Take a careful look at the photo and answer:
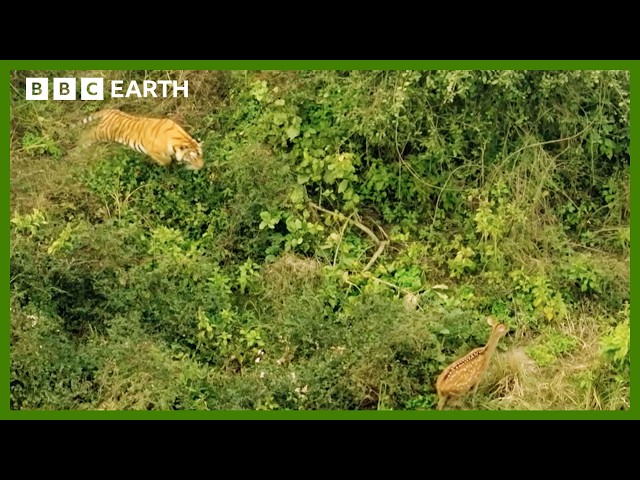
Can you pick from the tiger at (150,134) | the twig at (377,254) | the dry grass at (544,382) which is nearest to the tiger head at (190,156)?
the tiger at (150,134)

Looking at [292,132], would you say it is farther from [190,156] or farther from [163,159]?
[163,159]

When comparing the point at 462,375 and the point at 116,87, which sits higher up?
the point at 116,87

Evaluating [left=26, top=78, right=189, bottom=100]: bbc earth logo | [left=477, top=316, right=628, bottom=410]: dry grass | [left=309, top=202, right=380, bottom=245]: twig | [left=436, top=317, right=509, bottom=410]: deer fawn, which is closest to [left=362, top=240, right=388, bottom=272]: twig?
[left=309, top=202, right=380, bottom=245]: twig

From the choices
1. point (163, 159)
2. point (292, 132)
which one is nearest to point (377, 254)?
point (292, 132)

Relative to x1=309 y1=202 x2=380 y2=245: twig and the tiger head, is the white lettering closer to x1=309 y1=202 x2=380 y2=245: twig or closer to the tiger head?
the tiger head

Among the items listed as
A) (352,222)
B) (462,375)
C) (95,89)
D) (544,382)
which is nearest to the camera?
(462,375)

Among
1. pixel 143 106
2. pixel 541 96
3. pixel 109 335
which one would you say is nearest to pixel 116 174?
pixel 143 106
